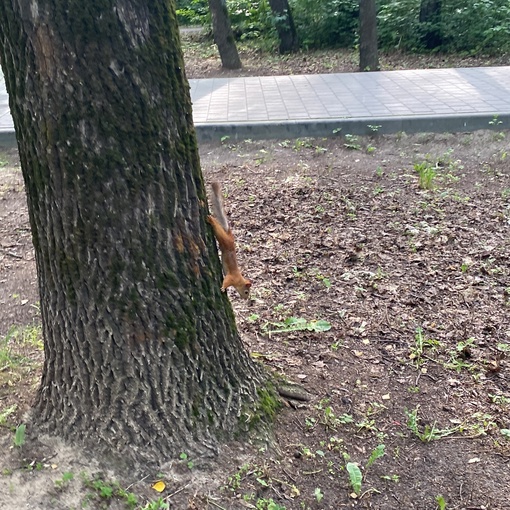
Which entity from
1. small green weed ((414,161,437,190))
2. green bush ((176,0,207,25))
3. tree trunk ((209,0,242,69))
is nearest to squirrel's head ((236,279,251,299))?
small green weed ((414,161,437,190))

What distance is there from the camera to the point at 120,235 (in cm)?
211

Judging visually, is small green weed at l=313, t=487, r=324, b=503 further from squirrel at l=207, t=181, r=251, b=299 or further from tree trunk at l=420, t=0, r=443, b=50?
tree trunk at l=420, t=0, r=443, b=50

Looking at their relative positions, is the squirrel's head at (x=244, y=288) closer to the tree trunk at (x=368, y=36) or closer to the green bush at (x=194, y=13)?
the tree trunk at (x=368, y=36)

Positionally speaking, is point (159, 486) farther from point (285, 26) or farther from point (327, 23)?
point (327, 23)

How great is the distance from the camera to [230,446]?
Result: 2.42 meters

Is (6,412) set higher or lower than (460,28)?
lower

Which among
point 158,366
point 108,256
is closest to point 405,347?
point 158,366

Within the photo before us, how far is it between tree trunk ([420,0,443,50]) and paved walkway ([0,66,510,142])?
2.81 metres

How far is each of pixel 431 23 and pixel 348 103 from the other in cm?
586

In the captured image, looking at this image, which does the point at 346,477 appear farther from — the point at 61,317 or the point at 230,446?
the point at 61,317

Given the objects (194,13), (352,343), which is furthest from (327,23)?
(352,343)

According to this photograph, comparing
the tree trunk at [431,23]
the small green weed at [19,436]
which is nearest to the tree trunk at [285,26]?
the tree trunk at [431,23]

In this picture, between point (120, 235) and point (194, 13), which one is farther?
point (194, 13)

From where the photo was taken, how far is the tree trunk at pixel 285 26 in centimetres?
1326
